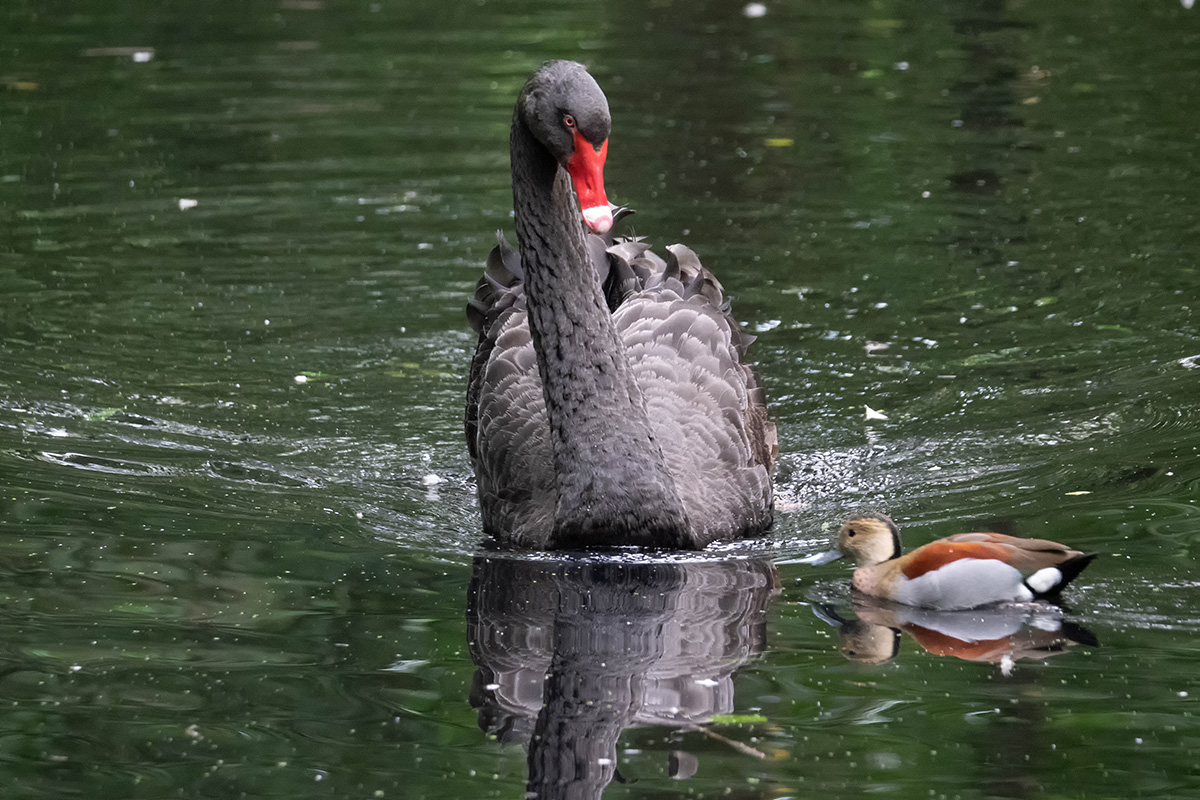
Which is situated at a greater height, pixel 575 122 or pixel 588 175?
pixel 575 122

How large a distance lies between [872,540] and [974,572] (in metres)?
0.44

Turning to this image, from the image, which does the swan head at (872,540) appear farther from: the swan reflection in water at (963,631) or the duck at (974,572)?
the swan reflection in water at (963,631)

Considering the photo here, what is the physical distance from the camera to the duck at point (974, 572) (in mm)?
5781

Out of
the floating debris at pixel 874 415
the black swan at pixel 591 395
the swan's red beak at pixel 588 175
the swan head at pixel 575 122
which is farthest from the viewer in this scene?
the floating debris at pixel 874 415

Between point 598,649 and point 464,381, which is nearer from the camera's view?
point 598,649

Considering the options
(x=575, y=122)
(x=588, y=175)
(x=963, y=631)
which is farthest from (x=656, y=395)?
(x=963, y=631)

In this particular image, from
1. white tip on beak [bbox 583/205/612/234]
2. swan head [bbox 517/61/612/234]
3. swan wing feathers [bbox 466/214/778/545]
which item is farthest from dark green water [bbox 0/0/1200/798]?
swan head [bbox 517/61/612/234]

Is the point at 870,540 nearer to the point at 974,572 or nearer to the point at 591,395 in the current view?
the point at 974,572

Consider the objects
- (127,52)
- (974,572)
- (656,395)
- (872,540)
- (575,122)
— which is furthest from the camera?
(127,52)

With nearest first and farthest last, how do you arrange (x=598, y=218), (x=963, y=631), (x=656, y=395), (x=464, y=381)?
(x=963, y=631), (x=598, y=218), (x=656, y=395), (x=464, y=381)

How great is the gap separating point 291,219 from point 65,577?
6.24 m

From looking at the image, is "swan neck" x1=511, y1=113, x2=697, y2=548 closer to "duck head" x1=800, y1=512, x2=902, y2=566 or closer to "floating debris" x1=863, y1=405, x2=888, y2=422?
"duck head" x1=800, y1=512, x2=902, y2=566

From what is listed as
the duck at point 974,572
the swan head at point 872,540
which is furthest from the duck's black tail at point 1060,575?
the swan head at point 872,540

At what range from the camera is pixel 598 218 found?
6.02m
